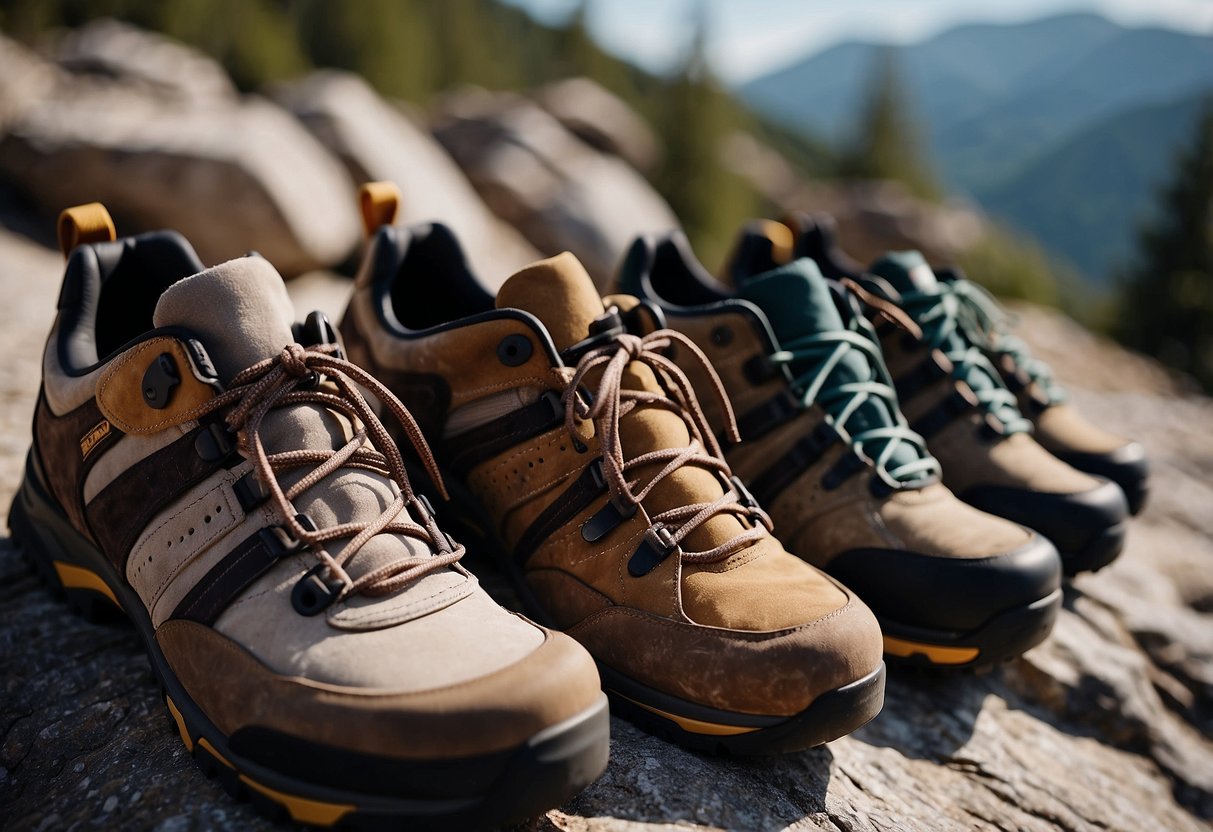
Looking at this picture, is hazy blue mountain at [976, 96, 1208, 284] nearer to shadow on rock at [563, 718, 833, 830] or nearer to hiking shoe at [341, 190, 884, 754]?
hiking shoe at [341, 190, 884, 754]

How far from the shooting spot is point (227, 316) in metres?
1.79

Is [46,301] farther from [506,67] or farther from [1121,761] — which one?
[506,67]

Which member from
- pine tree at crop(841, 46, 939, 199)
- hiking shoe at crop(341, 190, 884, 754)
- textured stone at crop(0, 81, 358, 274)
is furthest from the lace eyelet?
pine tree at crop(841, 46, 939, 199)

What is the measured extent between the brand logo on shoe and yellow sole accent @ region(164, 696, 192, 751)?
60 centimetres

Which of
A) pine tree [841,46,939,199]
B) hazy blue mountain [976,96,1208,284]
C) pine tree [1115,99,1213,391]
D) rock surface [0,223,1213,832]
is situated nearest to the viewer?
rock surface [0,223,1213,832]

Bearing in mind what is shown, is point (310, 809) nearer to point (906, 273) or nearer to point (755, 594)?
point (755, 594)

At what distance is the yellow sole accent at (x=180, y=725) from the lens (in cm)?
160

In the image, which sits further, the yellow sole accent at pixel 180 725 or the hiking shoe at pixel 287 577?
the yellow sole accent at pixel 180 725

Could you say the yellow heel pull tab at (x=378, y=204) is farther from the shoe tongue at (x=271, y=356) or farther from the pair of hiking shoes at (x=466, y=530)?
the shoe tongue at (x=271, y=356)

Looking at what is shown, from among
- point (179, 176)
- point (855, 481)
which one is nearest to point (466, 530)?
point (855, 481)

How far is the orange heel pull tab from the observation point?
220cm

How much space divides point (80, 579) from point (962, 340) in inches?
114

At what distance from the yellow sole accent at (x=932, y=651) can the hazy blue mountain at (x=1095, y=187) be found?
612 ft

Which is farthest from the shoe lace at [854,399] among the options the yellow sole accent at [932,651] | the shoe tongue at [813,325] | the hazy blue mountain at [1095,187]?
the hazy blue mountain at [1095,187]
